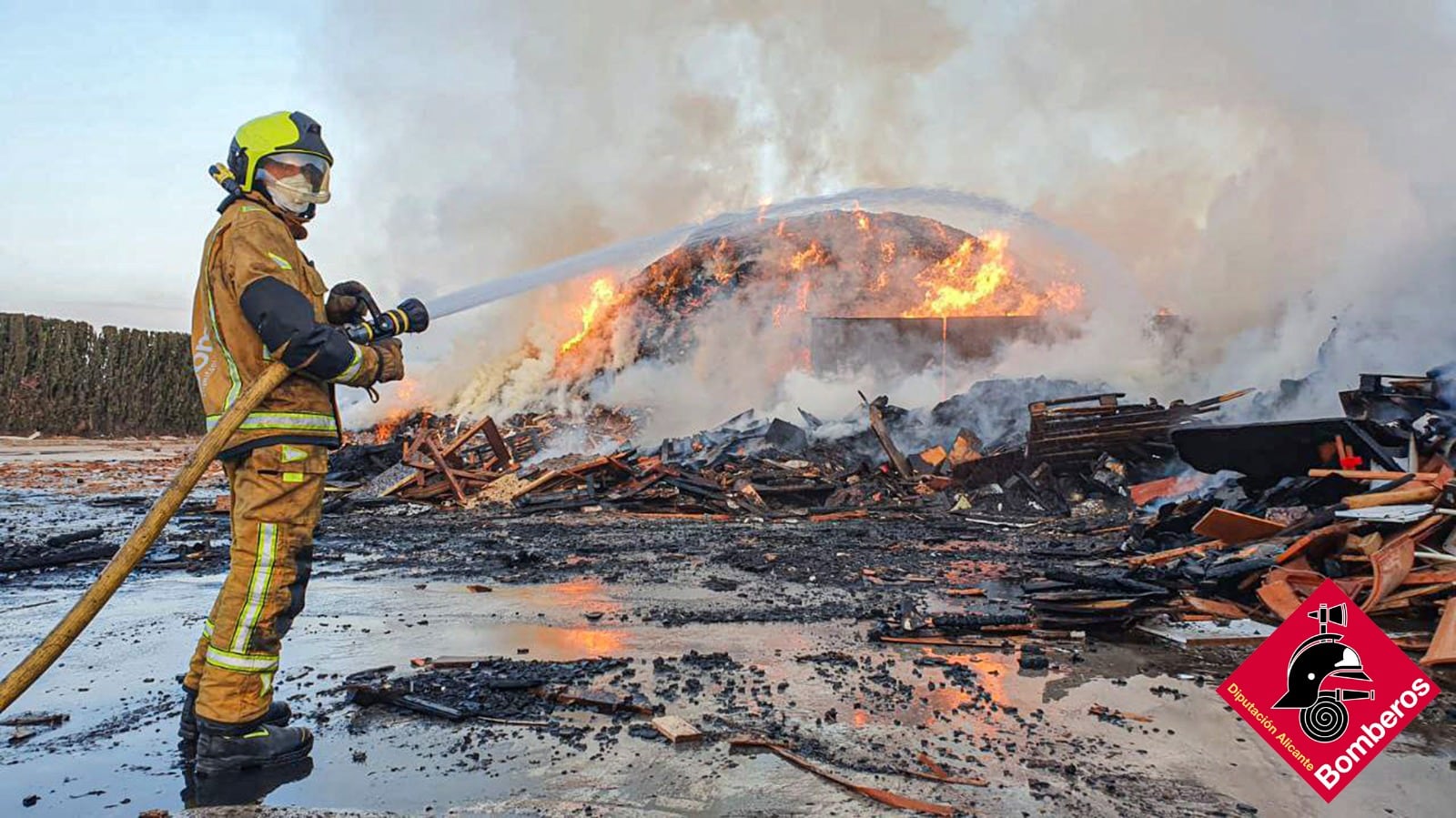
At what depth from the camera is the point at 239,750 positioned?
306 cm

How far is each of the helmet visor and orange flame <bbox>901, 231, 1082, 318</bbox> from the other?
63.6ft

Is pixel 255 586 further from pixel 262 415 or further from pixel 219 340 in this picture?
pixel 219 340

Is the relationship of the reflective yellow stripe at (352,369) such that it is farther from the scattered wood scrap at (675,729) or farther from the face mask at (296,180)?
the scattered wood scrap at (675,729)

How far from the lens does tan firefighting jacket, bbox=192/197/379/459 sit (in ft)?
10.5

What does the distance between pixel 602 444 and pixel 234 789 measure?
14294 mm

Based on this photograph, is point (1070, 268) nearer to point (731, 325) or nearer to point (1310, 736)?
point (731, 325)

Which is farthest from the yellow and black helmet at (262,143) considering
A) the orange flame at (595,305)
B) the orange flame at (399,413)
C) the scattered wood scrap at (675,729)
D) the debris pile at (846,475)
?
the orange flame at (595,305)

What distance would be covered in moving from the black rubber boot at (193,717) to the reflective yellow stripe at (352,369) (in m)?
1.26

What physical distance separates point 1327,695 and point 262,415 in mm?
4263

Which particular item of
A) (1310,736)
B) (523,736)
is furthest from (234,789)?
(1310,736)

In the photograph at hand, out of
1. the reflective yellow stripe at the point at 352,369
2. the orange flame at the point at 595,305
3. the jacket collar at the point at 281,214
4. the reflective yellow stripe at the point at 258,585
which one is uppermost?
the orange flame at the point at 595,305

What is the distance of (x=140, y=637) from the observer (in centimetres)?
489

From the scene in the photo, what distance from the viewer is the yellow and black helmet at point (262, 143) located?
3396 millimetres

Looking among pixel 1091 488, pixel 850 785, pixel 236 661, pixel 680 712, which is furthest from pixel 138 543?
pixel 1091 488
